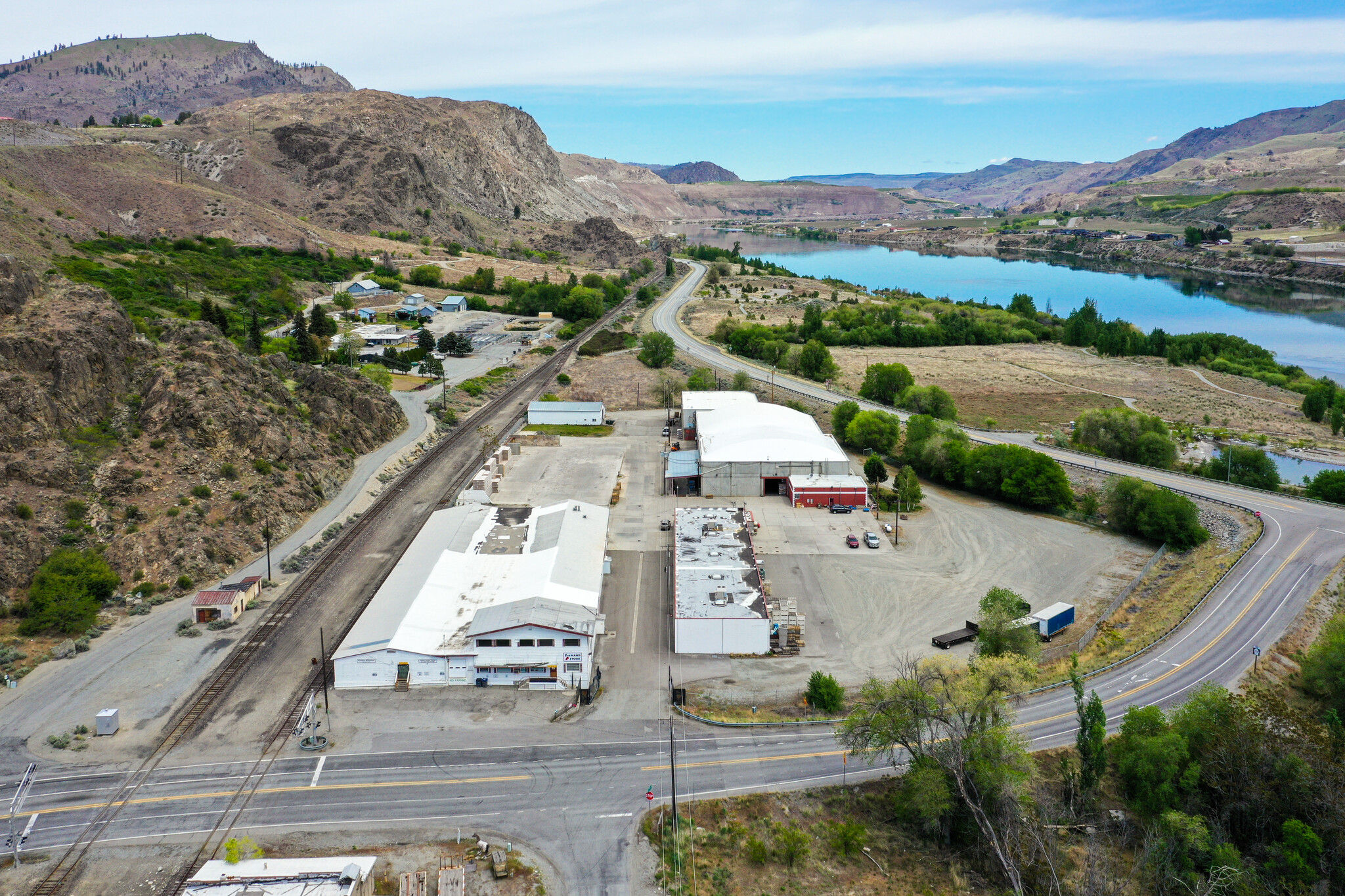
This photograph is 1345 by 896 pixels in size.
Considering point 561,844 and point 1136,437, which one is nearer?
point 561,844

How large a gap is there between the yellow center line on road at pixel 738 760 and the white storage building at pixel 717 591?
637cm

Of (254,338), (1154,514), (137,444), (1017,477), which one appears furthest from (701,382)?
(137,444)

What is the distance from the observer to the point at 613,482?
52.2 metres

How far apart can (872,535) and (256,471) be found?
30.4 metres

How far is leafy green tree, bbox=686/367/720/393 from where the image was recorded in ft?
241

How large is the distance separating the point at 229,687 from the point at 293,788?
6757 millimetres

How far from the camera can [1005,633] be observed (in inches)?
1254

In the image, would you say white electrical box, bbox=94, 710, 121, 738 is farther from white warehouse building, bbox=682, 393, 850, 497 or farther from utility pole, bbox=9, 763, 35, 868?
white warehouse building, bbox=682, 393, 850, 497

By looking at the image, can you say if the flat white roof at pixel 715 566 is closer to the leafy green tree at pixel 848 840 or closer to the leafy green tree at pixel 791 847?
the leafy green tree at pixel 848 840

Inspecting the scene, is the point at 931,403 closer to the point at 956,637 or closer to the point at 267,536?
the point at 956,637

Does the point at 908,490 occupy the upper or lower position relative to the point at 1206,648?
upper

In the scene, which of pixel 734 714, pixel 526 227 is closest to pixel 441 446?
pixel 734 714

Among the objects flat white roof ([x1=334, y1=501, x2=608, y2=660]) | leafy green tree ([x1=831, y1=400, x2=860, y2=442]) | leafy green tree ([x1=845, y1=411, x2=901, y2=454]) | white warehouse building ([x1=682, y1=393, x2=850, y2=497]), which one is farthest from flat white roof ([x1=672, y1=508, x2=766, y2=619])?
leafy green tree ([x1=831, y1=400, x2=860, y2=442])

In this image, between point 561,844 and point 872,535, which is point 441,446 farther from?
point 561,844
